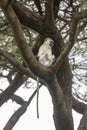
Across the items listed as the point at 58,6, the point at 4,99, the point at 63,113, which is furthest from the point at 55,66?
the point at 4,99

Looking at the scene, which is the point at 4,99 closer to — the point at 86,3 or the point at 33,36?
the point at 33,36

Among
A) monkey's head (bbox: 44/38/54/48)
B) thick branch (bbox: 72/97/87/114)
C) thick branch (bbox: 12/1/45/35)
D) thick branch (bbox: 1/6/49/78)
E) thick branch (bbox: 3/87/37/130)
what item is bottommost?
thick branch (bbox: 72/97/87/114)

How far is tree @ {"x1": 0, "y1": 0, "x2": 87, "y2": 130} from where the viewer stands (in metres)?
2.42

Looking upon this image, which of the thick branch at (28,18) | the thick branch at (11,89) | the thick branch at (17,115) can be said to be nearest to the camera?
the thick branch at (28,18)

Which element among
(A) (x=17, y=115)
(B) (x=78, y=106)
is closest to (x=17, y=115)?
(A) (x=17, y=115)

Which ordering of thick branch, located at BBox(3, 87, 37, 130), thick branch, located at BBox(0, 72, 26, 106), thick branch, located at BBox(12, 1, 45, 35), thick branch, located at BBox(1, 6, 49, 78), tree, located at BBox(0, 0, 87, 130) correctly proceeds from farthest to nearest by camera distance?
thick branch, located at BBox(3, 87, 37, 130) → thick branch, located at BBox(0, 72, 26, 106) → thick branch, located at BBox(12, 1, 45, 35) → tree, located at BBox(0, 0, 87, 130) → thick branch, located at BBox(1, 6, 49, 78)

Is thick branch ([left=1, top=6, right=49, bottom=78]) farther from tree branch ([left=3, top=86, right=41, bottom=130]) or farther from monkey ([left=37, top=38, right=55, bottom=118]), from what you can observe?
tree branch ([left=3, top=86, right=41, bottom=130])

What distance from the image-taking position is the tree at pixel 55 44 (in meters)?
Result: 2.42

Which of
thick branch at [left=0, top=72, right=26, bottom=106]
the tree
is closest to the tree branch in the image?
the tree

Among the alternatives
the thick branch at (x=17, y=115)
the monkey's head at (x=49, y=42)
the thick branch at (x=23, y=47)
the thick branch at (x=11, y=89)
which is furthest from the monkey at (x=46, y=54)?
the thick branch at (x=17, y=115)

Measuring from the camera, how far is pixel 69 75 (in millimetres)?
3266

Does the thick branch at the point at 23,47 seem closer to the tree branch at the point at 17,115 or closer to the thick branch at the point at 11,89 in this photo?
the thick branch at the point at 11,89

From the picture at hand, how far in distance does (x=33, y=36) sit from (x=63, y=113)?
1099 millimetres

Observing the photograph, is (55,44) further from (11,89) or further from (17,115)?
(17,115)
